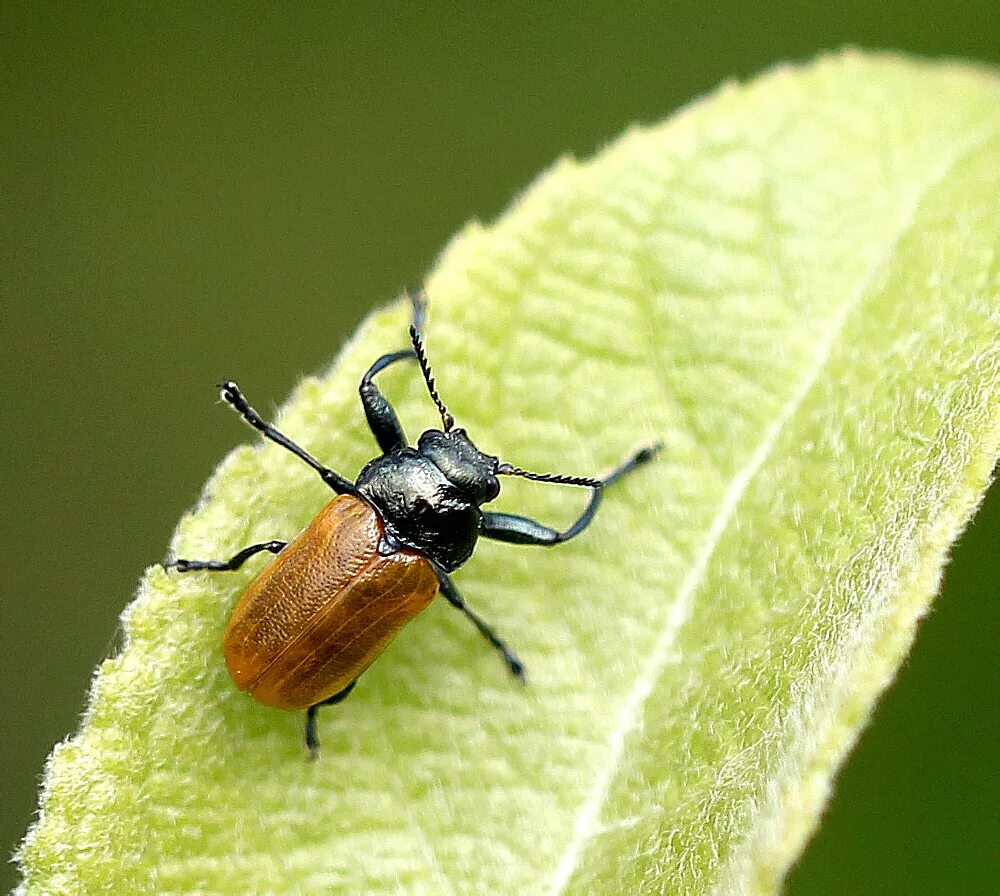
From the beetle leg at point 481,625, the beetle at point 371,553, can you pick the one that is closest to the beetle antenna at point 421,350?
the beetle at point 371,553

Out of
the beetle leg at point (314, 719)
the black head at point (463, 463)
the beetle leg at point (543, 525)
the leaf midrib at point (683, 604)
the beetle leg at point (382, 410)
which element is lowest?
the leaf midrib at point (683, 604)

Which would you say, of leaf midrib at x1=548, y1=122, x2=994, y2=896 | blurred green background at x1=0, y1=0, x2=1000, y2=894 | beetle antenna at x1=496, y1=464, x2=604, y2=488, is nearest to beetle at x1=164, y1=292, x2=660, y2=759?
beetle antenna at x1=496, y1=464, x2=604, y2=488

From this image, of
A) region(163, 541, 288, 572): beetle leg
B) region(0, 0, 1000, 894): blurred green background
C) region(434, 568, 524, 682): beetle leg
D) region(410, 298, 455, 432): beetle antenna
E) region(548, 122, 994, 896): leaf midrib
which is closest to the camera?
region(163, 541, 288, 572): beetle leg

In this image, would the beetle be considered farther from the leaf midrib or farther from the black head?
the leaf midrib

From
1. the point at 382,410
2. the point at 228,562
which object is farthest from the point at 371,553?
the point at 228,562

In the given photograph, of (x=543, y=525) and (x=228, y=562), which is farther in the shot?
(x=543, y=525)

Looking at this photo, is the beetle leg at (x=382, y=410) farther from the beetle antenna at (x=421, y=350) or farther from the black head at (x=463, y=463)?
the black head at (x=463, y=463)

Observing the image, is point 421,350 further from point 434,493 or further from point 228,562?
point 228,562
